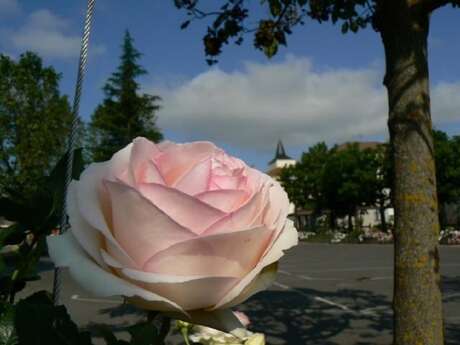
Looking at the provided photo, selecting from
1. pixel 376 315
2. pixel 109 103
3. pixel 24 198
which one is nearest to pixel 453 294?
pixel 376 315

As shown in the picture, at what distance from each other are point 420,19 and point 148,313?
9.56 feet

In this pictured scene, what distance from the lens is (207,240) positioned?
45 centimetres

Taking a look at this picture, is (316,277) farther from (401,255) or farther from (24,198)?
(24,198)

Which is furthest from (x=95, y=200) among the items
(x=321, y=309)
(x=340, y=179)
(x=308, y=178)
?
(x=308, y=178)

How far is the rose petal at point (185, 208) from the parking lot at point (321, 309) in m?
4.19

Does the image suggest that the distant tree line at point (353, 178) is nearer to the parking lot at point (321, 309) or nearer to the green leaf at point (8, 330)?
the parking lot at point (321, 309)

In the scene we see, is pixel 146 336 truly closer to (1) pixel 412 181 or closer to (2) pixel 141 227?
(2) pixel 141 227

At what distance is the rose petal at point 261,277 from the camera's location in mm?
455

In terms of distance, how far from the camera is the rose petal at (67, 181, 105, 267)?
0.47m

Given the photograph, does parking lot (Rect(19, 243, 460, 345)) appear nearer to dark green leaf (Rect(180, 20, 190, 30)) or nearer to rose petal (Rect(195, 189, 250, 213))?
dark green leaf (Rect(180, 20, 190, 30))

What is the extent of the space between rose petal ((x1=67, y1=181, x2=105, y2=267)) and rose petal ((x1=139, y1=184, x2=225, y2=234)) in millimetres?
62

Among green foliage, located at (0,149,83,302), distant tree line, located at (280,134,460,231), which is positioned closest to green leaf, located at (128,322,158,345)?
green foliage, located at (0,149,83,302)

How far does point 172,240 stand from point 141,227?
3 centimetres

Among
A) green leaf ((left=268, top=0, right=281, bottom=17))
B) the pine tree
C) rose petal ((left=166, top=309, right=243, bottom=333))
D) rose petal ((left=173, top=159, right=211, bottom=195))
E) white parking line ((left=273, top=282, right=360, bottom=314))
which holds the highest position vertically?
the pine tree
